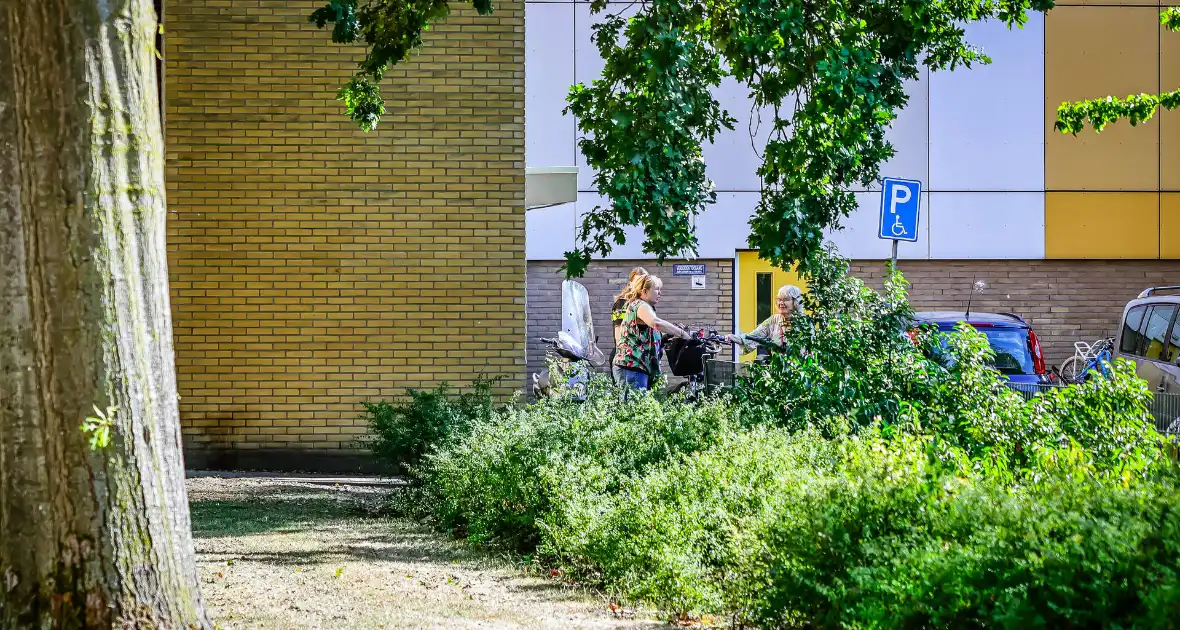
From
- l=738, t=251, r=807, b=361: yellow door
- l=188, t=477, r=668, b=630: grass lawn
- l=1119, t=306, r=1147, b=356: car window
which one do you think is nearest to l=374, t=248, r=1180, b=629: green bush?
l=188, t=477, r=668, b=630: grass lawn

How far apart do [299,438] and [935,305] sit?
11.2 meters

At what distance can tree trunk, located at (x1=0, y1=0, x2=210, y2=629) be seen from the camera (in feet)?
14.3

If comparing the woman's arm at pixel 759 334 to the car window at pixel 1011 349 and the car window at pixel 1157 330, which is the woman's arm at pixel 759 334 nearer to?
the car window at pixel 1011 349

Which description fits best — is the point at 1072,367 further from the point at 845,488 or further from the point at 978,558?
the point at 978,558

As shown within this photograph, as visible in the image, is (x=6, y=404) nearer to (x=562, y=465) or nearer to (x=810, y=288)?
(x=562, y=465)

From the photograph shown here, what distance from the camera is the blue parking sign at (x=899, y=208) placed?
12.7m

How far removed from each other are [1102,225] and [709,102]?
12.4 metres

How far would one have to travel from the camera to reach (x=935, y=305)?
799 inches

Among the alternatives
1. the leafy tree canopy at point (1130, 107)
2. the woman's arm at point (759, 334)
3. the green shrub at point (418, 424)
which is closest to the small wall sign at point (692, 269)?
the leafy tree canopy at point (1130, 107)

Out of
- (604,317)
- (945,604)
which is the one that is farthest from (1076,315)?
(945,604)

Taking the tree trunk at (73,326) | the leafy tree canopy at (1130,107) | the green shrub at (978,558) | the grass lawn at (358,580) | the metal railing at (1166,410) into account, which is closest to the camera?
the green shrub at (978,558)

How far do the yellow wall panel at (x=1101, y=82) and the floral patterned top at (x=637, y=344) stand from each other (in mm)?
11808

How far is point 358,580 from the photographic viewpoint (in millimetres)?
6410

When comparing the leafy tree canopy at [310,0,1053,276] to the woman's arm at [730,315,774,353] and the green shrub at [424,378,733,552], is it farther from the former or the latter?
the green shrub at [424,378,733,552]
